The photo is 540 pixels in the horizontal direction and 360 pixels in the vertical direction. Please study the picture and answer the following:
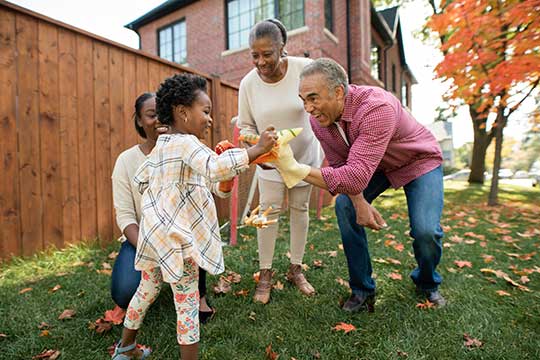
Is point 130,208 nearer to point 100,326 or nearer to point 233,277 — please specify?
point 100,326

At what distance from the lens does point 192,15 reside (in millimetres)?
12469

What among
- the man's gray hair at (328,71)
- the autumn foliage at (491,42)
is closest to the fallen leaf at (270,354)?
the man's gray hair at (328,71)

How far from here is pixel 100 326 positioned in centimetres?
209

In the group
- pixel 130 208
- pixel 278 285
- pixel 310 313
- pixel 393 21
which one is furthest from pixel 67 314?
pixel 393 21

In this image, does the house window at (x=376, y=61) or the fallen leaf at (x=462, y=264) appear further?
the house window at (x=376, y=61)

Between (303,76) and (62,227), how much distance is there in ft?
10.1

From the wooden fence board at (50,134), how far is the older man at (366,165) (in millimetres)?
2767

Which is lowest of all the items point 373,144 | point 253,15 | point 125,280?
point 125,280

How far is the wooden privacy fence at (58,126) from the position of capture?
323 centimetres

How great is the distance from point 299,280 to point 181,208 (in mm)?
1409

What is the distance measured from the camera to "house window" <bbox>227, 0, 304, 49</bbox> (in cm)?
972

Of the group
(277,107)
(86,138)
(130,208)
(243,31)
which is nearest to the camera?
(130,208)

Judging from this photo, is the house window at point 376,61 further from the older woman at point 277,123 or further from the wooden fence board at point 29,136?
the wooden fence board at point 29,136

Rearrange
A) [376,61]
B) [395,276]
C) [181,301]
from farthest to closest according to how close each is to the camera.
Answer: [376,61], [395,276], [181,301]
